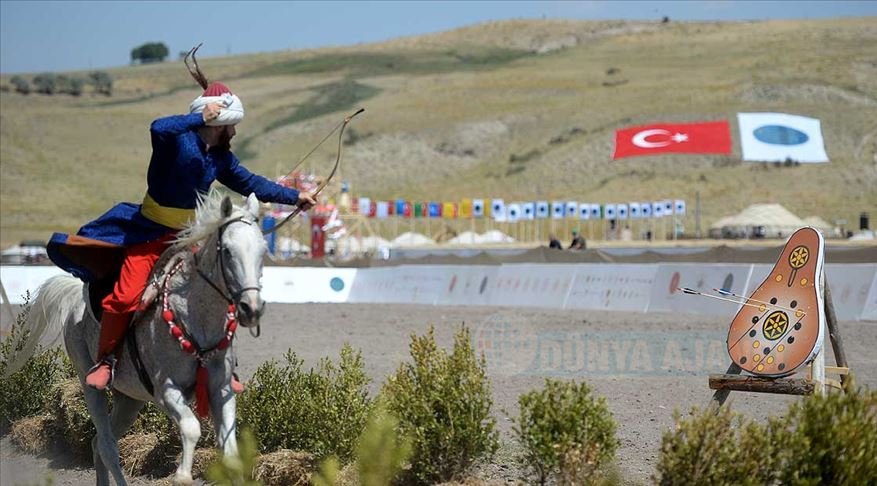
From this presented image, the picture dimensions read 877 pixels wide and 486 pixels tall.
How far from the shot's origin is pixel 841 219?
66812 millimetres

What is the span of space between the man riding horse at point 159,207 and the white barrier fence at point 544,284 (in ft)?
48.8

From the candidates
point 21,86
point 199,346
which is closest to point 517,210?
point 199,346

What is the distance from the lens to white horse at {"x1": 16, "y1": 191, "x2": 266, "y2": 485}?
639 cm

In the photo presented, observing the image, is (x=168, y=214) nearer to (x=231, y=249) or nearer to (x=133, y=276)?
(x=133, y=276)

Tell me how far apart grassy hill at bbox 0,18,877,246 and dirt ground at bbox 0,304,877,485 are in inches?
1922

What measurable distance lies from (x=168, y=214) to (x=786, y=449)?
3.84m

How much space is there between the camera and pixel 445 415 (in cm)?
702

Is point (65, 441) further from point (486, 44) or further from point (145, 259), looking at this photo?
point (486, 44)

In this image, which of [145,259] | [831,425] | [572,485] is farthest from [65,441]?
[831,425]

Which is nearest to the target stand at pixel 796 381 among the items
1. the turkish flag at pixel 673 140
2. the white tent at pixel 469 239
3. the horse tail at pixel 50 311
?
the horse tail at pixel 50 311

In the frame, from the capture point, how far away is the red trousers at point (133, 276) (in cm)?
686

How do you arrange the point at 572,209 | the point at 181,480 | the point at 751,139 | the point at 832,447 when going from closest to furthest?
the point at 832,447
the point at 181,480
the point at 751,139
the point at 572,209

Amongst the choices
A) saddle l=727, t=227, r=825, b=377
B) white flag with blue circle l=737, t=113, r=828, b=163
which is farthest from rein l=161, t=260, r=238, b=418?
white flag with blue circle l=737, t=113, r=828, b=163

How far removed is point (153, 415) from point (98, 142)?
106385mm
